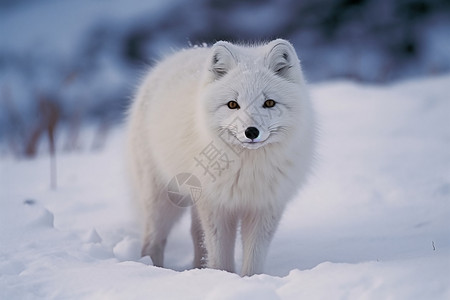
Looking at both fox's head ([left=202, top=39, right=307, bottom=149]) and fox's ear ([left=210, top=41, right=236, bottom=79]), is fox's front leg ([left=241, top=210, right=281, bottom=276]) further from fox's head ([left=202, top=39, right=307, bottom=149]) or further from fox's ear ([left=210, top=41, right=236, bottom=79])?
fox's ear ([left=210, top=41, right=236, bottom=79])

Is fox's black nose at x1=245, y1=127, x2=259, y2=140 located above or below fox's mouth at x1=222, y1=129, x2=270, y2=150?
above

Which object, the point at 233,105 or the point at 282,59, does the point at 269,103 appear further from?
the point at 282,59

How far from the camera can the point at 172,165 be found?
9.68 ft

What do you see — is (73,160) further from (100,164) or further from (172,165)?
(172,165)

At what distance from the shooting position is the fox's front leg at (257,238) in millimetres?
2746

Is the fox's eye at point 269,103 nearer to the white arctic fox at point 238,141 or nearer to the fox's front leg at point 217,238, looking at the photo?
the white arctic fox at point 238,141

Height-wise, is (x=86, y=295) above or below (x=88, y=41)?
below

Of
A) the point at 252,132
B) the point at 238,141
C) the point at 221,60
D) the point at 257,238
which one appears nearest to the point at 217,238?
the point at 257,238

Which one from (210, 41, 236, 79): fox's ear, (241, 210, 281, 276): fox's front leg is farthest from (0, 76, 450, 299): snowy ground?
(210, 41, 236, 79): fox's ear

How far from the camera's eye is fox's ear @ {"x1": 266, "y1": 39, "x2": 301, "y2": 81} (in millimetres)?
2639

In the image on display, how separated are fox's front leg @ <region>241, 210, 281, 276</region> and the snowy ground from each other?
0.50ft

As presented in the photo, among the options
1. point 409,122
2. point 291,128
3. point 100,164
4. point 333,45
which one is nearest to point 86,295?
point 291,128

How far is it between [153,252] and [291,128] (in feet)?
4.78

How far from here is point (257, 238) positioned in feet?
9.15
